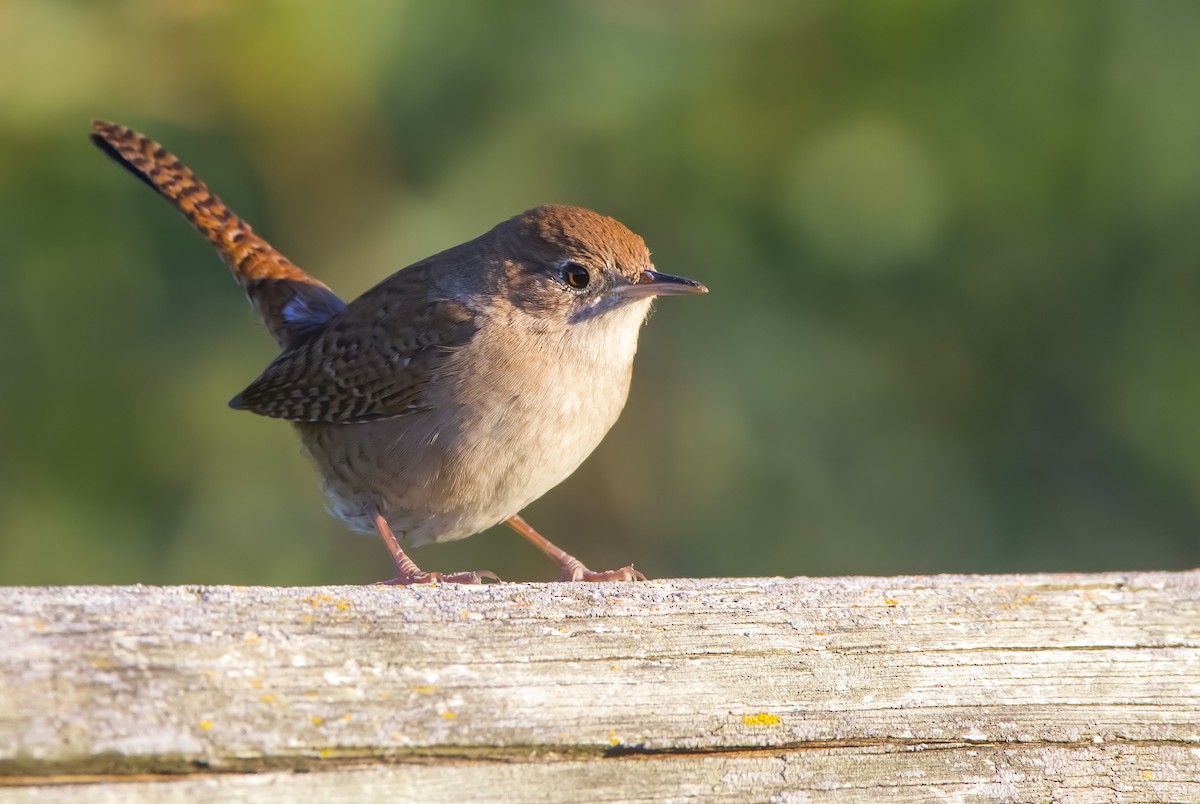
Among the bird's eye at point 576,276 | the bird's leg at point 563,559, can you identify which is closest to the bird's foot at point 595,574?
the bird's leg at point 563,559

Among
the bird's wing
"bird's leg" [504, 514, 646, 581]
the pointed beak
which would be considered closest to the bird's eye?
the pointed beak

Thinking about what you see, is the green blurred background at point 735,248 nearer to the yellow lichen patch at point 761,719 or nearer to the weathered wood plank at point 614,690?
the weathered wood plank at point 614,690

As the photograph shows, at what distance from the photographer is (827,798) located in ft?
5.89

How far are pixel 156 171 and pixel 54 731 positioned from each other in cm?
302

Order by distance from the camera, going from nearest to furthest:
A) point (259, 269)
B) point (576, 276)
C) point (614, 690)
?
point (614, 690) < point (576, 276) < point (259, 269)

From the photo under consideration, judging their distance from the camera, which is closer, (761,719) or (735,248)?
(761,719)

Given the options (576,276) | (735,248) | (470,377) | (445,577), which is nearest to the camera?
(445,577)

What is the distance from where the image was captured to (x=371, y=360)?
12.4 ft

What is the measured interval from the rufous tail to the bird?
24 cm

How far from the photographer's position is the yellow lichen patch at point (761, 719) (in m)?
1.82

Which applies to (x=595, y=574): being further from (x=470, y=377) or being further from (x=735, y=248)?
(x=735, y=248)

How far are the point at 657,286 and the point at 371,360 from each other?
0.79 m

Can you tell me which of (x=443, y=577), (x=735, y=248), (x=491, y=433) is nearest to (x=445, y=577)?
(x=443, y=577)

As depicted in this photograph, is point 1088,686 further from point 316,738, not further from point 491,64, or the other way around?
point 491,64
